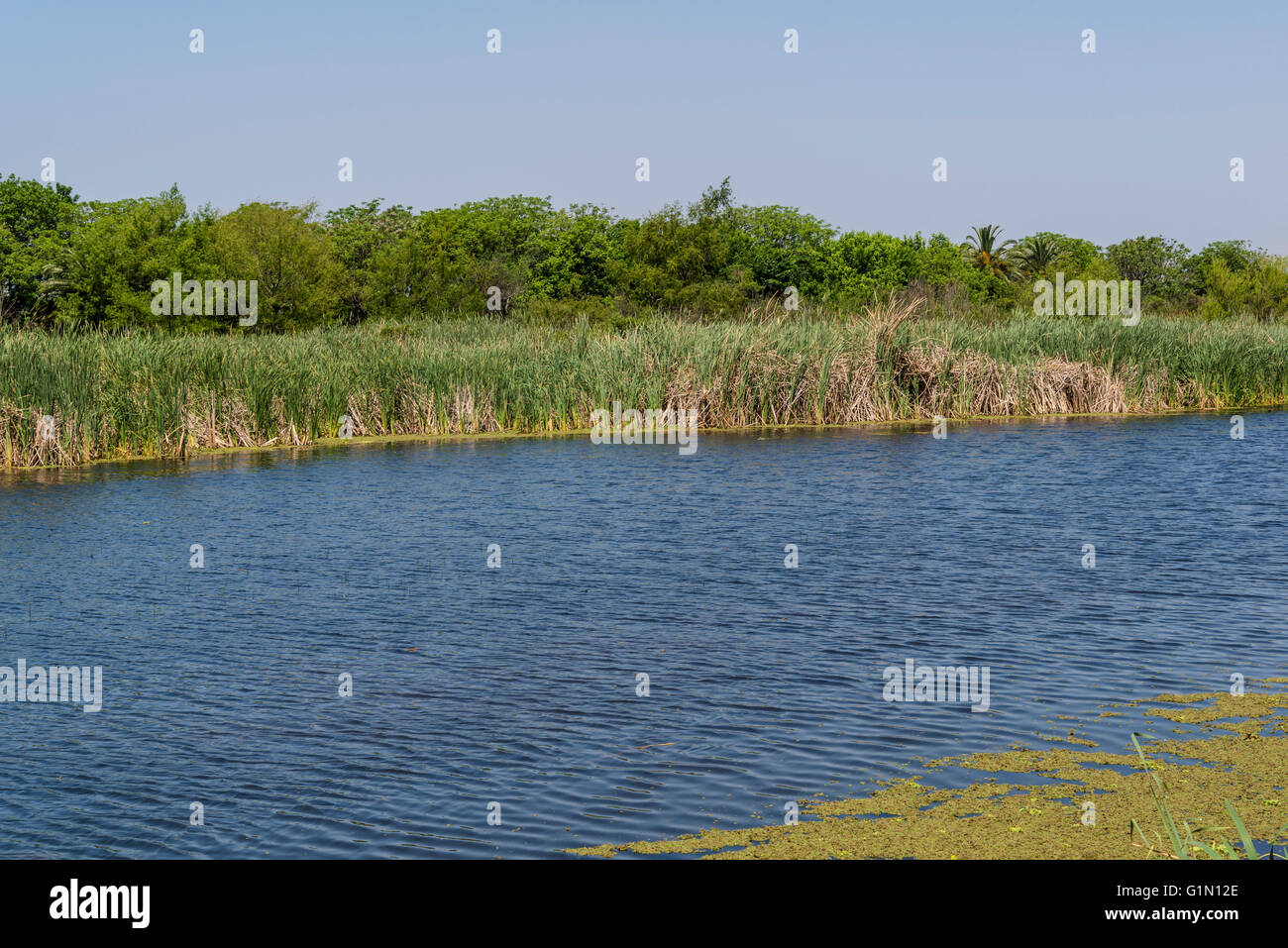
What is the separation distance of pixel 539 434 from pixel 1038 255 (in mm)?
87585

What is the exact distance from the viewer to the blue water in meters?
7.77

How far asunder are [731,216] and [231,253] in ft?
103

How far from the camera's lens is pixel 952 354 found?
37.4m

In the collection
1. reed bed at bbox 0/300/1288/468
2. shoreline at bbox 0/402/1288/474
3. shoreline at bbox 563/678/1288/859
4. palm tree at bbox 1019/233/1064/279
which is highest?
palm tree at bbox 1019/233/1064/279

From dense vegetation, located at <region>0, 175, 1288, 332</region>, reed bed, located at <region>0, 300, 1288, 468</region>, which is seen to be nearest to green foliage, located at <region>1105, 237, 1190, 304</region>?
dense vegetation, located at <region>0, 175, 1288, 332</region>

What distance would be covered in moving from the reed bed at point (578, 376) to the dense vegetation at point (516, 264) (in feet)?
21.6

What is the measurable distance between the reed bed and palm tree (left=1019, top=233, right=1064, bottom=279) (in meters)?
66.5

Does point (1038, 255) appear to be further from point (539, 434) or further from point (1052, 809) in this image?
point (1052, 809)

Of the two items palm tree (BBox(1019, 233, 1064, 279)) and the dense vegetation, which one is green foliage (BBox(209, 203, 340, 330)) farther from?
palm tree (BBox(1019, 233, 1064, 279))

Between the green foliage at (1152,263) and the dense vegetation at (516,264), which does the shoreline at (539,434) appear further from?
the green foliage at (1152,263)

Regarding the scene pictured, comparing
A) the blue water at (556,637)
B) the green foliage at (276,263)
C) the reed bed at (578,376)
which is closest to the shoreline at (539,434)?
the reed bed at (578,376)
